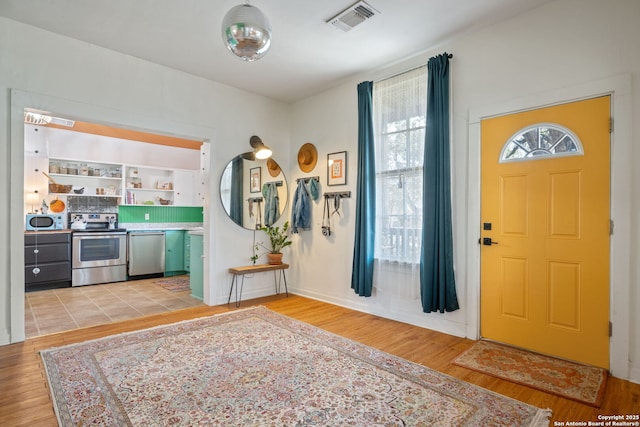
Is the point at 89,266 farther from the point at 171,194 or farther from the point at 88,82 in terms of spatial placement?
the point at 88,82

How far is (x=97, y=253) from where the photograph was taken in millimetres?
5801

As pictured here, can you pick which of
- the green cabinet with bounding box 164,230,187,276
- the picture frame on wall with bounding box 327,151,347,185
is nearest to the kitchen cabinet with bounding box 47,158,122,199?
the green cabinet with bounding box 164,230,187,276

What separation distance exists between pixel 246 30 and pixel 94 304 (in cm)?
421

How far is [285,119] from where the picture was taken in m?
5.32

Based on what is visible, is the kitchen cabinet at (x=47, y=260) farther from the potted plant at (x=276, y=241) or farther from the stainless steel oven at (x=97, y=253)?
the potted plant at (x=276, y=241)

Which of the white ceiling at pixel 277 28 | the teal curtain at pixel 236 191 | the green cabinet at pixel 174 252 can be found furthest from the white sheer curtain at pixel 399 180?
the green cabinet at pixel 174 252

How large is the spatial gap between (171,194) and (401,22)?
6.02 m

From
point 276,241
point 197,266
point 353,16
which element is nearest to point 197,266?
point 197,266

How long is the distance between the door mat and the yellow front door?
450 cm

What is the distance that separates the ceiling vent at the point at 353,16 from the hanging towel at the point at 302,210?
232cm

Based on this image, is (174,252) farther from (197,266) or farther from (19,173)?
(19,173)

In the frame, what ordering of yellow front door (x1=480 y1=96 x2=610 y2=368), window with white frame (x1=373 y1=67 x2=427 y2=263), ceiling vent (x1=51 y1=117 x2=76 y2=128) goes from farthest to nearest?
ceiling vent (x1=51 y1=117 x2=76 y2=128), window with white frame (x1=373 y1=67 x2=427 y2=263), yellow front door (x1=480 y1=96 x2=610 y2=368)

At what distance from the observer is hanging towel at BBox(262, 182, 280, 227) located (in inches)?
199

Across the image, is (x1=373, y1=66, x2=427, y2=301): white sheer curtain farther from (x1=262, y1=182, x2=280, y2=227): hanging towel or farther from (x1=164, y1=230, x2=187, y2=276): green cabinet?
(x1=164, y1=230, x2=187, y2=276): green cabinet
